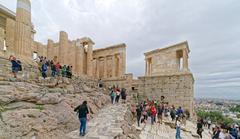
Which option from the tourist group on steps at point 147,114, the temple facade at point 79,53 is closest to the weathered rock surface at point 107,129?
the tourist group on steps at point 147,114

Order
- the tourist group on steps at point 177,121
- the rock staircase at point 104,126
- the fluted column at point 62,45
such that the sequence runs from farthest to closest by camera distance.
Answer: the fluted column at point 62,45, the tourist group on steps at point 177,121, the rock staircase at point 104,126

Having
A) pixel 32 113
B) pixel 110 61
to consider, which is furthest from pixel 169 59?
pixel 32 113

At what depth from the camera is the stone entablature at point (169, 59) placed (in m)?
19.8

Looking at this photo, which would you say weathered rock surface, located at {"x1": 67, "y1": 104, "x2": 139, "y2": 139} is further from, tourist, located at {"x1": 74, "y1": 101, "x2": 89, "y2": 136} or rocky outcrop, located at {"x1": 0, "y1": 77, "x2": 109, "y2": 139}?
rocky outcrop, located at {"x1": 0, "y1": 77, "x2": 109, "y2": 139}

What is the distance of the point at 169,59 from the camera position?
68.1ft

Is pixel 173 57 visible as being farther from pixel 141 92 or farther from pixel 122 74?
pixel 122 74

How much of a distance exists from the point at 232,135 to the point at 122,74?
18.5m

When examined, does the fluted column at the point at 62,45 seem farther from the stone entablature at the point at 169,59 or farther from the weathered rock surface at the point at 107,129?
the weathered rock surface at the point at 107,129

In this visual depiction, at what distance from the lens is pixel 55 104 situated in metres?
9.11

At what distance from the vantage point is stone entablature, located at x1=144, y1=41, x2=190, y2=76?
1979 centimetres

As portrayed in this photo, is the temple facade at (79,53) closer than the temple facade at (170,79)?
No

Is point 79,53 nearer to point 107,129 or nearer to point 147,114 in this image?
point 147,114

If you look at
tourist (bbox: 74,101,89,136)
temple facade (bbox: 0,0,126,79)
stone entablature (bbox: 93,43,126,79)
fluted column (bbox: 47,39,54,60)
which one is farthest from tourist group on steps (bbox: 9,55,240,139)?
fluted column (bbox: 47,39,54,60)

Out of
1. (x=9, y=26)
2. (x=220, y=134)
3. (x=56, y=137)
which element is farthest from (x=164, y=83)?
(x=9, y=26)
